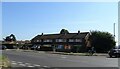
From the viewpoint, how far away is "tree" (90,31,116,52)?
251 ft

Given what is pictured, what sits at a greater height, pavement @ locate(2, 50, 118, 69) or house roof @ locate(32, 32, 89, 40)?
house roof @ locate(32, 32, 89, 40)

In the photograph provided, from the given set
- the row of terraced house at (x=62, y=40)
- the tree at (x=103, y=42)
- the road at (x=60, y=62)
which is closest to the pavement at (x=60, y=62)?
the road at (x=60, y=62)

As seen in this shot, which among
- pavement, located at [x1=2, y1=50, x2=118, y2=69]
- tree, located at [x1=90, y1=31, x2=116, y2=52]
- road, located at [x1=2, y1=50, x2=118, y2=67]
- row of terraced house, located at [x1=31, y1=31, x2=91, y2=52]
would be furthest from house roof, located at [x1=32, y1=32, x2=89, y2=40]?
road, located at [x1=2, y1=50, x2=118, y2=67]

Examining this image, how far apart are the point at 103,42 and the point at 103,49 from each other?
1.92 meters

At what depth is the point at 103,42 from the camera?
252 feet

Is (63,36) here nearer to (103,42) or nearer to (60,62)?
(103,42)

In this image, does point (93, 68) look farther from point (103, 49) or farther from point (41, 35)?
point (41, 35)

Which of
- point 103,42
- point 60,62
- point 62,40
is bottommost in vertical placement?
point 60,62

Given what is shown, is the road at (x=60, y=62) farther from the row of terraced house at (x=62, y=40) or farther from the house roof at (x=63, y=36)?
the house roof at (x=63, y=36)

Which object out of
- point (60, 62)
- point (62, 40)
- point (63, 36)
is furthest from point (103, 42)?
point (60, 62)

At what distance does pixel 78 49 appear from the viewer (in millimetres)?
82188


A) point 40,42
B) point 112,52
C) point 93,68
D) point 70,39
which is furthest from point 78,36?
point 93,68

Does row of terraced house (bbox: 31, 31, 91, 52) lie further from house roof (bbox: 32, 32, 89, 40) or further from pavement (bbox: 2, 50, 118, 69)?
pavement (bbox: 2, 50, 118, 69)

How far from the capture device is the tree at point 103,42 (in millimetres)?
76644
